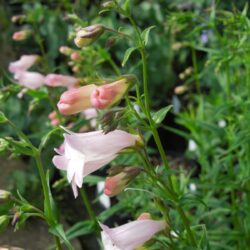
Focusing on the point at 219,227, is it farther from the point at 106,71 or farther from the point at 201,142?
the point at 106,71

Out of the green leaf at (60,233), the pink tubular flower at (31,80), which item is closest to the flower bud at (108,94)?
the green leaf at (60,233)

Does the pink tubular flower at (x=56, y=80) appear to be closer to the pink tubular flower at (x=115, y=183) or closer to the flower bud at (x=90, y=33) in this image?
the flower bud at (x=90, y=33)

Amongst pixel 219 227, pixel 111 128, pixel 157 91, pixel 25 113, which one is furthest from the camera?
pixel 157 91

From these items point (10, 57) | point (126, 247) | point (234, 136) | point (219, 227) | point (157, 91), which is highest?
point (126, 247)

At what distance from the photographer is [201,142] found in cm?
211

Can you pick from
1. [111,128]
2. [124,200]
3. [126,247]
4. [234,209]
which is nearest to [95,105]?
[111,128]

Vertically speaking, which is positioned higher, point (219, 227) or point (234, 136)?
point (234, 136)

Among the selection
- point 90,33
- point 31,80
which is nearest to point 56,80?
point 31,80

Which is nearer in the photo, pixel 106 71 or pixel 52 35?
pixel 106 71

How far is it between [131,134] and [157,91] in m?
2.91

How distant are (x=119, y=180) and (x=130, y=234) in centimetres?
11

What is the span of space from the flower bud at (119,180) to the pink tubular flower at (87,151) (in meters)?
0.04

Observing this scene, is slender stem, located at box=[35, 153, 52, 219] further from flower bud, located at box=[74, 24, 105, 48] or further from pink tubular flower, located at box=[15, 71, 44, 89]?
pink tubular flower, located at box=[15, 71, 44, 89]

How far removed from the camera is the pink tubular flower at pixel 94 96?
1028 millimetres
